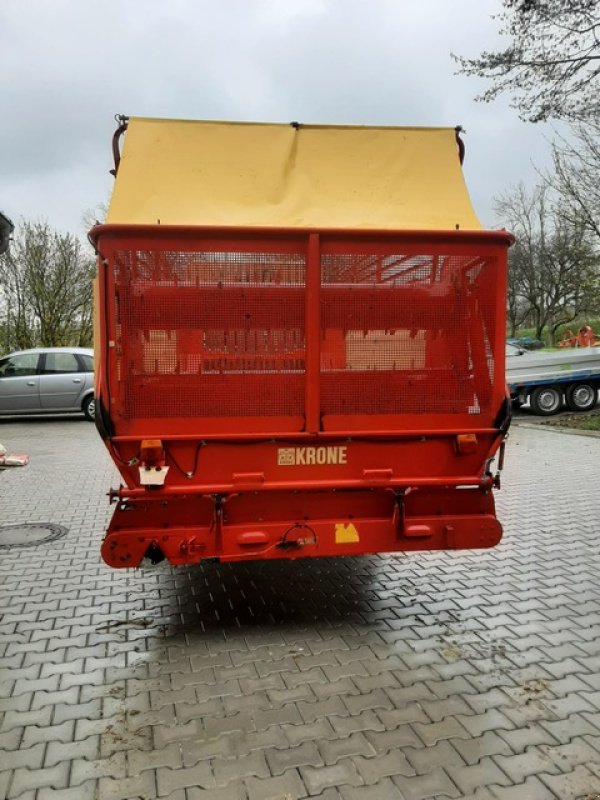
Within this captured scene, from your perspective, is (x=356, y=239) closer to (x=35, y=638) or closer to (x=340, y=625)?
(x=340, y=625)

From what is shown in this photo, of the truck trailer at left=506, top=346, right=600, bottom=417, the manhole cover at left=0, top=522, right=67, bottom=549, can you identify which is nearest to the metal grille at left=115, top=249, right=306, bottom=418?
the manhole cover at left=0, top=522, right=67, bottom=549

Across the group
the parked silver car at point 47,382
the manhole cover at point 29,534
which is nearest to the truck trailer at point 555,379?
the parked silver car at point 47,382

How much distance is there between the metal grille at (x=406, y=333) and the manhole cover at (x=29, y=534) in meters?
3.75

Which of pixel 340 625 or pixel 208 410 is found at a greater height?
pixel 208 410

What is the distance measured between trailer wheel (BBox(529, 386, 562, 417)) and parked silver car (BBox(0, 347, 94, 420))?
1061 cm

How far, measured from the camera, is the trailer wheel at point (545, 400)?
1695 cm

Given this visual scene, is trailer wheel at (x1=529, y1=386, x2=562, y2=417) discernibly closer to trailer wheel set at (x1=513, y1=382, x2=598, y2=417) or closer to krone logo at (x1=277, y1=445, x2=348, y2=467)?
trailer wheel set at (x1=513, y1=382, x2=598, y2=417)

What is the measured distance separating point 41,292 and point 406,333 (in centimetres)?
2273

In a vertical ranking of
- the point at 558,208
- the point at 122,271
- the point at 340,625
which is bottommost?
the point at 340,625

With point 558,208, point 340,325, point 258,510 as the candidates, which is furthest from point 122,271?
point 558,208

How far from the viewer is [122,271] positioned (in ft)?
13.0

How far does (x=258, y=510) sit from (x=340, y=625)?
3.24 feet

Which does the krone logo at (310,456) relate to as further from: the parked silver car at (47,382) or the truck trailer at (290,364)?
the parked silver car at (47,382)

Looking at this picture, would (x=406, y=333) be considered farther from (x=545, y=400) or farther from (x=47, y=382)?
(x=545, y=400)
